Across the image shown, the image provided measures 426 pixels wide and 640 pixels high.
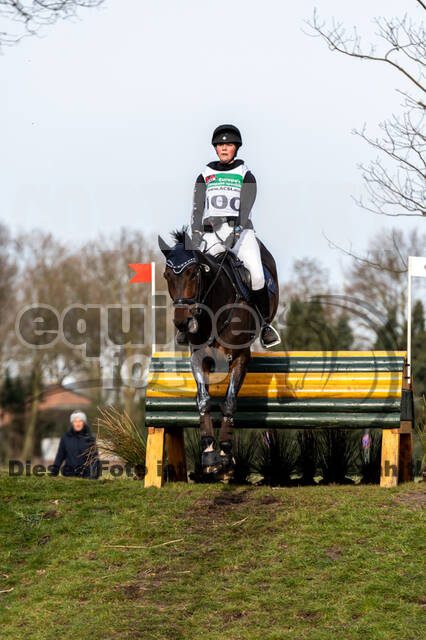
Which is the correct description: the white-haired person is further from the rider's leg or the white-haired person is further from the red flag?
the rider's leg

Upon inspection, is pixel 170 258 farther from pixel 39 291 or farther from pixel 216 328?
pixel 39 291

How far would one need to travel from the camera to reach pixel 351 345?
102ft

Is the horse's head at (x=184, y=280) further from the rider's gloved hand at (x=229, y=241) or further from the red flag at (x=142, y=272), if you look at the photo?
the red flag at (x=142, y=272)

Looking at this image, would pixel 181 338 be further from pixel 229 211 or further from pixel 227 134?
pixel 227 134

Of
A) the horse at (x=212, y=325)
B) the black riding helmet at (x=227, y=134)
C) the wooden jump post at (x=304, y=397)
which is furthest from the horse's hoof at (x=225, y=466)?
the black riding helmet at (x=227, y=134)

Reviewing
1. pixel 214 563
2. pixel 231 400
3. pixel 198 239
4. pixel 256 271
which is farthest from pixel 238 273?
pixel 214 563

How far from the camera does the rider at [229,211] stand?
7879 millimetres

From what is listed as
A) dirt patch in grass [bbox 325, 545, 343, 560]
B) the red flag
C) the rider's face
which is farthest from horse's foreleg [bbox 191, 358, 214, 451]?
the red flag

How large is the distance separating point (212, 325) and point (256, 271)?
2.42 ft

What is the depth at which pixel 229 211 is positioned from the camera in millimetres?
7973

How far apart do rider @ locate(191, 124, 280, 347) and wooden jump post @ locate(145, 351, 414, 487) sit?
1.73ft

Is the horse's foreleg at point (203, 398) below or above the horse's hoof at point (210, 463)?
above

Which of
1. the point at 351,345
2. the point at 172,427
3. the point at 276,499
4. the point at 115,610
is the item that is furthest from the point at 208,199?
the point at 351,345

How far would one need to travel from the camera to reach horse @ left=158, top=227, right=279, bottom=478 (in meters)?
6.88
